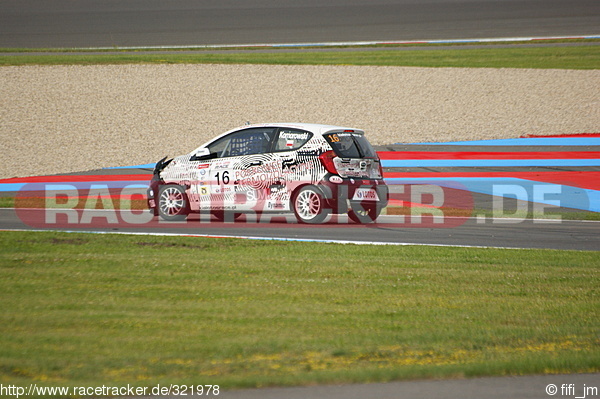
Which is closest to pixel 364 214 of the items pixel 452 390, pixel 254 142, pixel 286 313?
pixel 254 142

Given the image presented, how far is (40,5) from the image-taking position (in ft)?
171

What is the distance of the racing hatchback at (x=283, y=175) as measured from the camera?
12.5 m

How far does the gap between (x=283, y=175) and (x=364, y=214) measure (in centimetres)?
172

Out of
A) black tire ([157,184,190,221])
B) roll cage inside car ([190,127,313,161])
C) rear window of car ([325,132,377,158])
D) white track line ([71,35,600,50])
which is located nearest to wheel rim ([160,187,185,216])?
black tire ([157,184,190,221])

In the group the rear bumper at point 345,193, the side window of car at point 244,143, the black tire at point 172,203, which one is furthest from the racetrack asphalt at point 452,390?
the black tire at point 172,203

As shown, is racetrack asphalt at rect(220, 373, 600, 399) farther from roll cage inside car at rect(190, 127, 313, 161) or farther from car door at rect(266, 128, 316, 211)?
roll cage inside car at rect(190, 127, 313, 161)

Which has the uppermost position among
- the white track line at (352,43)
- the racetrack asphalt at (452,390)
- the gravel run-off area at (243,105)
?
the white track line at (352,43)

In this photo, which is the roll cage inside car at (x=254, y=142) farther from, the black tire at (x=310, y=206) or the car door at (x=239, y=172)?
the black tire at (x=310, y=206)

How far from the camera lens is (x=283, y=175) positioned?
12.7 m

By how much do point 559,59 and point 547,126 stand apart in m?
9.94

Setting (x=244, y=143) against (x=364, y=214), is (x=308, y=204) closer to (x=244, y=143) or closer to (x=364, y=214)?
(x=364, y=214)

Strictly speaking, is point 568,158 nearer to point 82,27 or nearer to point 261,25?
point 261,25

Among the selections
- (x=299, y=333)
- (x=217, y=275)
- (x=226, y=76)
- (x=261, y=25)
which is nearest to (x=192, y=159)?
(x=217, y=275)

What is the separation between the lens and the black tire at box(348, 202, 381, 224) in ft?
42.6
